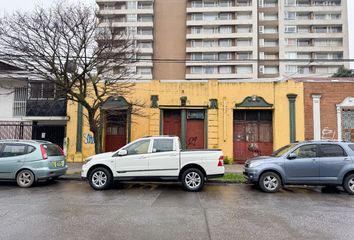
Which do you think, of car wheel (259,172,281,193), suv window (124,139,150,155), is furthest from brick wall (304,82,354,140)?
suv window (124,139,150,155)

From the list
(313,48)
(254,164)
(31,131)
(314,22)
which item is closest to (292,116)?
(254,164)

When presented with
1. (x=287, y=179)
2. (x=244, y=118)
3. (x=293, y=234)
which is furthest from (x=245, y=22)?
(x=293, y=234)

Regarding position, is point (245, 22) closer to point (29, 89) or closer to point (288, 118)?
point (288, 118)

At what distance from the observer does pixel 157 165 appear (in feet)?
29.0

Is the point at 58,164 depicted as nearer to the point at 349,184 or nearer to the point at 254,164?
the point at 254,164

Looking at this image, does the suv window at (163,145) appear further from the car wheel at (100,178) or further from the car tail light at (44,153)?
the car tail light at (44,153)

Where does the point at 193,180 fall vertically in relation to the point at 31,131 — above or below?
below

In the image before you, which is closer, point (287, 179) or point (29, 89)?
point (287, 179)

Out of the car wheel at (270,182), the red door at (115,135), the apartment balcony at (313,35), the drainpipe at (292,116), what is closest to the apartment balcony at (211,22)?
the apartment balcony at (313,35)

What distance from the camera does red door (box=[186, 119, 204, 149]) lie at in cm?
1591

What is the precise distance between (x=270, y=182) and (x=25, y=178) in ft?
28.4

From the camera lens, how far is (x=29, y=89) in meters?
16.2

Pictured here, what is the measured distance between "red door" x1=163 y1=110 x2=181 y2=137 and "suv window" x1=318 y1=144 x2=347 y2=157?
338 inches

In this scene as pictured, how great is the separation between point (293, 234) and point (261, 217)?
3.60 ft
